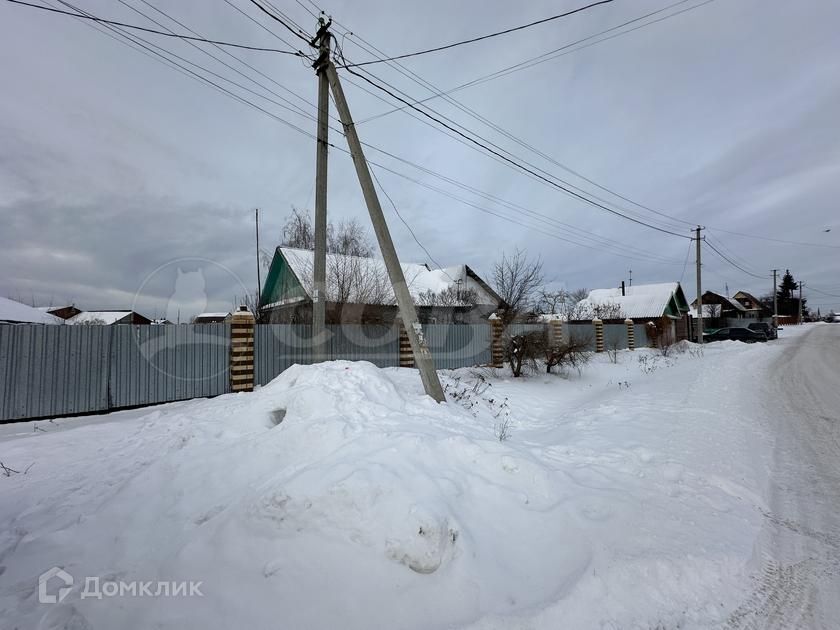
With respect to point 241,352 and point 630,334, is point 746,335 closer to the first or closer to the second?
point 630,334

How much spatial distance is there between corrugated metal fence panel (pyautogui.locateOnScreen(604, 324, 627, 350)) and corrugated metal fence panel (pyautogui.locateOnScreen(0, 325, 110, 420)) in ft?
71.9

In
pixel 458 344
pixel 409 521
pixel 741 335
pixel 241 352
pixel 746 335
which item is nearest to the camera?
pixel 409 521

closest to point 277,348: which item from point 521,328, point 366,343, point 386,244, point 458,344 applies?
point 366,343

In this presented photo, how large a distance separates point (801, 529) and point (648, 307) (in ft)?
127

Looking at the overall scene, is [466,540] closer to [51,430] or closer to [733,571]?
[733,571]

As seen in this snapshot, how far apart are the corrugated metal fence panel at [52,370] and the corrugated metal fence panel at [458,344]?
8513mm

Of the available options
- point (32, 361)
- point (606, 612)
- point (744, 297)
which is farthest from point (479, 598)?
point (744, 297)

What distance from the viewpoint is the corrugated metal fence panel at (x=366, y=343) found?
11148 millimetres

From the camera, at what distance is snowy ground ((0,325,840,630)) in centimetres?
226

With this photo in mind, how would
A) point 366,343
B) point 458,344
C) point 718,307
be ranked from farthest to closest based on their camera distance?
point 718,307, point 458,344, point 366,343

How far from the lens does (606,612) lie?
223cm

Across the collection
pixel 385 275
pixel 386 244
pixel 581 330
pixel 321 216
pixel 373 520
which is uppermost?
pixel 321 216

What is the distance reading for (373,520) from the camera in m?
2.78

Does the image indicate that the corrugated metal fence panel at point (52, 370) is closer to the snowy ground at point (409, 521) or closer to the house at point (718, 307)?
the snowy ground at point (409, 521)
